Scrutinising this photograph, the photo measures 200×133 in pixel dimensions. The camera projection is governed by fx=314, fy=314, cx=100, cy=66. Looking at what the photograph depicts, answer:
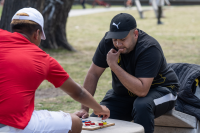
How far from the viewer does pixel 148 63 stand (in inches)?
115

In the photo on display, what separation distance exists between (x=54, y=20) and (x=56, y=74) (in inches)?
291

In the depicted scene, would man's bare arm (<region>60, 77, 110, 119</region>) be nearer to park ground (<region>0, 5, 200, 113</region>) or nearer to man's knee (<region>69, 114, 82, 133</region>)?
man's knee (<region>69, 114, 82, 133</region>)

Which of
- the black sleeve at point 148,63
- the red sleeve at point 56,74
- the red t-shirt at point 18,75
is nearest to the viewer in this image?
the red t-shirt at point 18,75

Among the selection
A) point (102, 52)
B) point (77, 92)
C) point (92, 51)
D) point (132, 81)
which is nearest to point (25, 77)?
point (77, 92)

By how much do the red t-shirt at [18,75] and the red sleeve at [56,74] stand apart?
24 millimetres

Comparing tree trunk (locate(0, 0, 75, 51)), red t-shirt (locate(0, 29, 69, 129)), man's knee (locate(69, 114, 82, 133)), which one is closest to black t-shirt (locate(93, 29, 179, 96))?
man's knee (locate(69, 114, 82, 133))

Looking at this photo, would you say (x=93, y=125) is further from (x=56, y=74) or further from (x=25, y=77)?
(x=25, y=77)

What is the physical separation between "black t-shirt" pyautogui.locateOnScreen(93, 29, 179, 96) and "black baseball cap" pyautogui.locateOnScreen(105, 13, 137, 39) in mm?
178

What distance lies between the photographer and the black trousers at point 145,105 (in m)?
2.78

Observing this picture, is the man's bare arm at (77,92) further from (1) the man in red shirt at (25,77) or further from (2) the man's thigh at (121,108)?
(2) the man's thigh at (121,108)

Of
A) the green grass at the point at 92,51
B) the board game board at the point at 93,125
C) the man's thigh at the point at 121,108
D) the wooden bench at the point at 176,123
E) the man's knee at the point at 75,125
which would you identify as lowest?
the green grass at the point at 92,51

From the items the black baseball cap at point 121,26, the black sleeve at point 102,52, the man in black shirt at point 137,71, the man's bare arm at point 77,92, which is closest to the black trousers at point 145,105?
the man in black shirt at point 137,71

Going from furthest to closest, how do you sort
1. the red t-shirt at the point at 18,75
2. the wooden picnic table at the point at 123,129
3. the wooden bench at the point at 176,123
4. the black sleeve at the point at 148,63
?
1. the wooden bench at the point at 176,123
2. the black sleeve at the point at 148,63
3. the wooden picnic table at the point at 123,129
4. the red t-shirt at the point at 18,75

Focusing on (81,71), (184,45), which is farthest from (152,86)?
(184,45)
